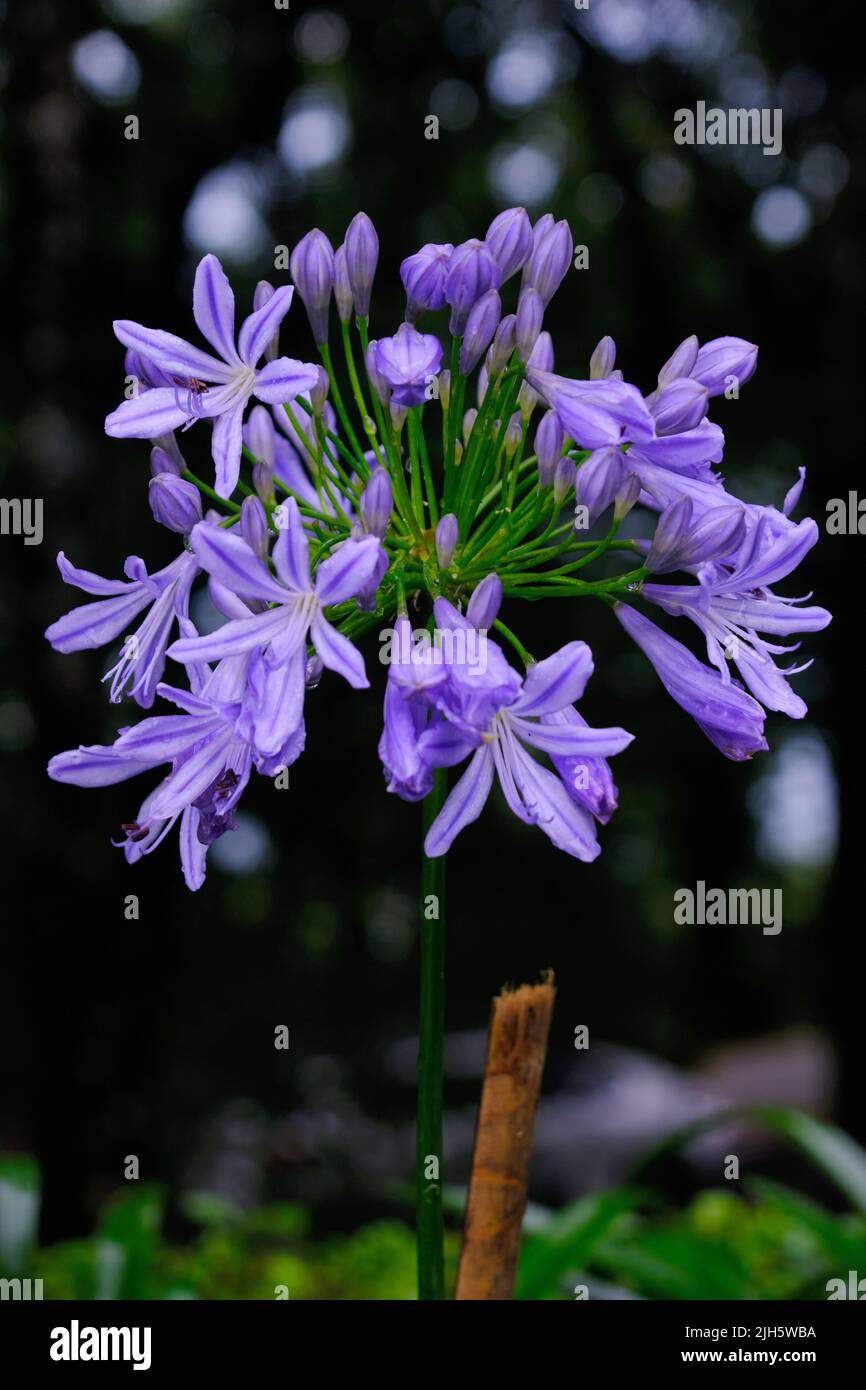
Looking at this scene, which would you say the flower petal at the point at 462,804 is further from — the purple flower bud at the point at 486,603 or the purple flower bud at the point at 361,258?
the purple flower bud at the point at 361,258

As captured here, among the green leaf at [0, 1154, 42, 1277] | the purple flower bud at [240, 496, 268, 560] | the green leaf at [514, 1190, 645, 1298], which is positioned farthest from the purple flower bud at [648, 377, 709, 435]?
the green leaf at [0, 1154, 42, 1277]

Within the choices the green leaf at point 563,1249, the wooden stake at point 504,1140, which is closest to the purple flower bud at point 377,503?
the wooden stake at point 504,1140

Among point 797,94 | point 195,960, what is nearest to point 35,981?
point 195,960

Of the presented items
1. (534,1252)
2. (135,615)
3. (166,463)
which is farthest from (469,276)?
(534,1252)

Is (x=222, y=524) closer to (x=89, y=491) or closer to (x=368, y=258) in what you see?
(x=368, y=258)

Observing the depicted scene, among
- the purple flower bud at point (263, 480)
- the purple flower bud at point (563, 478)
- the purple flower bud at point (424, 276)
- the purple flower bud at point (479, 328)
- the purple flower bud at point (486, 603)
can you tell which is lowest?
the purple flower bud at point (486, 603)
